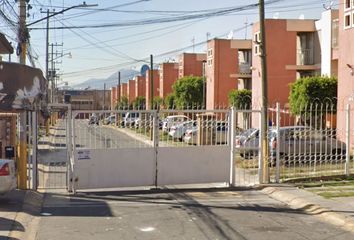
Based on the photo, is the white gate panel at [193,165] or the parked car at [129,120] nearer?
the white gate panel at [193,165]

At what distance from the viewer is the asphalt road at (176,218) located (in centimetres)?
993

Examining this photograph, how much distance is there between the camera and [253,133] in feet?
62.6

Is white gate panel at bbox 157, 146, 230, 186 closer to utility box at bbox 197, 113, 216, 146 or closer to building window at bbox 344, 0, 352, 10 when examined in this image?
utility box at bbox 197, 113, 216, 146

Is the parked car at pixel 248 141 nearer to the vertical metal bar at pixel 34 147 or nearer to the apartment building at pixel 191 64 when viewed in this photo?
the vertical metal bar at pixel 34 147

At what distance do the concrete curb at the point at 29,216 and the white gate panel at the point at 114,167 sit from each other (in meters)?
1.27

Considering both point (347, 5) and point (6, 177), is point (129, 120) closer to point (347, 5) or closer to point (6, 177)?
point (6, 177)

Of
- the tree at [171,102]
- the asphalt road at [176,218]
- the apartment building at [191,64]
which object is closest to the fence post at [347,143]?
the asphalt road at [176,218]

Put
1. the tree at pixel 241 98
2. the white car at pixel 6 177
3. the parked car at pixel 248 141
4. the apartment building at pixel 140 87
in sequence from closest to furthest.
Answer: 1. the white car at pixel 6 177
2. the parked car at pixel 248 141
3. the tree at pixel 241 98
4. the apartment building at pixel 140 87

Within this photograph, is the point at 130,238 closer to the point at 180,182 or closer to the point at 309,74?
the point at 180,182

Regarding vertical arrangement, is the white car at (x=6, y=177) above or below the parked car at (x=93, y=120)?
below

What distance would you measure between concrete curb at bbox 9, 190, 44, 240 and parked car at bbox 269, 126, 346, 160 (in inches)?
294

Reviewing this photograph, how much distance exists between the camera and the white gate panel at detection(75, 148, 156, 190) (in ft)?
49.6

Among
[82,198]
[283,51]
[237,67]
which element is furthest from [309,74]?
[82,198]

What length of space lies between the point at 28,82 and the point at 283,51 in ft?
114
